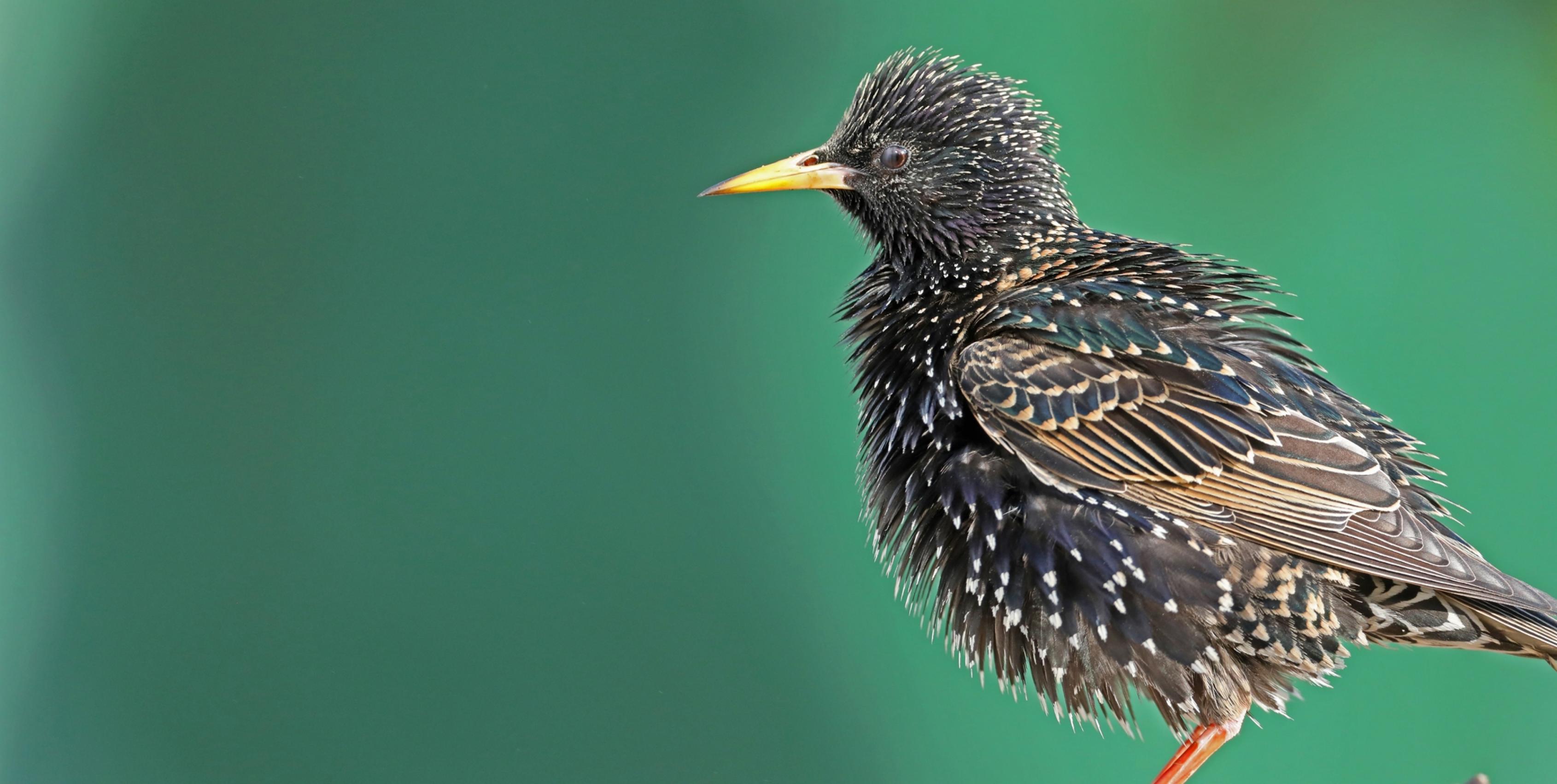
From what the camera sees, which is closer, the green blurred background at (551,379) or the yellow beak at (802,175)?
the yellow beak at (802,175)

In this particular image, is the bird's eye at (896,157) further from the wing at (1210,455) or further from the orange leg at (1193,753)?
the orange leg at (1193,753)

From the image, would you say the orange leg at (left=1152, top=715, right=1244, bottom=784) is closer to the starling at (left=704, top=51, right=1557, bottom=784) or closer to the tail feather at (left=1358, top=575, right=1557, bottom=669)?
the starling at (left=704, top=51, right=1557, bottom=784)

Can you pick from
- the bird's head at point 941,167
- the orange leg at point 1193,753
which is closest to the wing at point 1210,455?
the bird's head at point 941,167

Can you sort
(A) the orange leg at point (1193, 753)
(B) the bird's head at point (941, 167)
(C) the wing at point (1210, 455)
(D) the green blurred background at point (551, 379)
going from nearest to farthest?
(C) the wing at point (1210, 455) → (A) the orange leg at point (1193, 753) → (B) the bird's head at point (941, 167) → (D) the green blurred background at point (551, 379)

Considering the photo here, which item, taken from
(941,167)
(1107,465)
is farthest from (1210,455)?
(941,167)

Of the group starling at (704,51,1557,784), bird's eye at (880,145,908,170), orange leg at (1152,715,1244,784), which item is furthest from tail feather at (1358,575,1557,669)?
bird's eye at (880,145,908,170)

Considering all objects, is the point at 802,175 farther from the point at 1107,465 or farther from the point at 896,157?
the point at 1107,465
